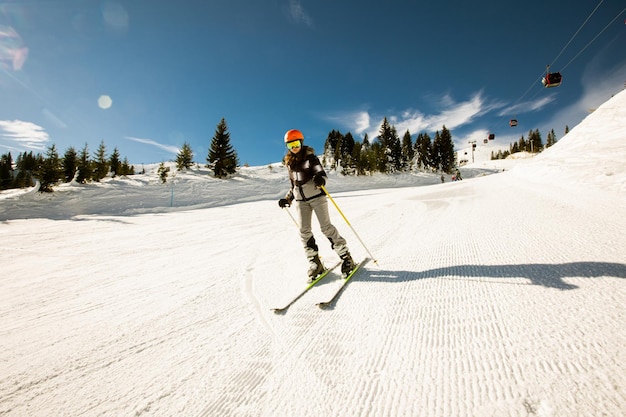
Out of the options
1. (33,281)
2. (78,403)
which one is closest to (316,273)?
(78,403)

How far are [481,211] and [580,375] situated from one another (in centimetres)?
511

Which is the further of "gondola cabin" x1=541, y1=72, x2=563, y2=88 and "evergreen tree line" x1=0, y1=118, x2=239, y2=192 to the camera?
"evergreen tree line" x1=0, y1=118, x2=239, y2=192

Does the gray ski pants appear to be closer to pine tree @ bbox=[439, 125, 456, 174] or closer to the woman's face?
the woman's face

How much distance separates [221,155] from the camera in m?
30.2

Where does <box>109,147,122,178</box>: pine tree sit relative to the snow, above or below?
above

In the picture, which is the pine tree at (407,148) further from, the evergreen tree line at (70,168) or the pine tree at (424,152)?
the evergreen tree line at (70,168)

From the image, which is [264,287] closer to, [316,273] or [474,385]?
[316,273]

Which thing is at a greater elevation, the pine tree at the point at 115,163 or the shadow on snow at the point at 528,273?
the pine tree at the point at 115,163

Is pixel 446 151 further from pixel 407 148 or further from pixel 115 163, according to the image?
pixel 115 163

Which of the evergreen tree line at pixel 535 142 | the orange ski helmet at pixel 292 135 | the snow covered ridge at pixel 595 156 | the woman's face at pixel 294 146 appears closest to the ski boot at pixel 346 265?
the woman's face at pixel 294 146

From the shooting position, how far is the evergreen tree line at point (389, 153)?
45912 mm

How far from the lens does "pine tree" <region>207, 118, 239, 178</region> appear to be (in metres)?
29.3

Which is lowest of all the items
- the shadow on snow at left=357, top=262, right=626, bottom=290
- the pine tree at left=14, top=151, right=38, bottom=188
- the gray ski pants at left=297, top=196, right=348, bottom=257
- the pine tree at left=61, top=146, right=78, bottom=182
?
the shadow on snow at left=357, top=262, right=626, bottom=290

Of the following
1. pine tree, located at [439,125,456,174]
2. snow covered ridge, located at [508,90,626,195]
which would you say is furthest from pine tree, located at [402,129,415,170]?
snow covered ridge, located at [508,90,626,195]
